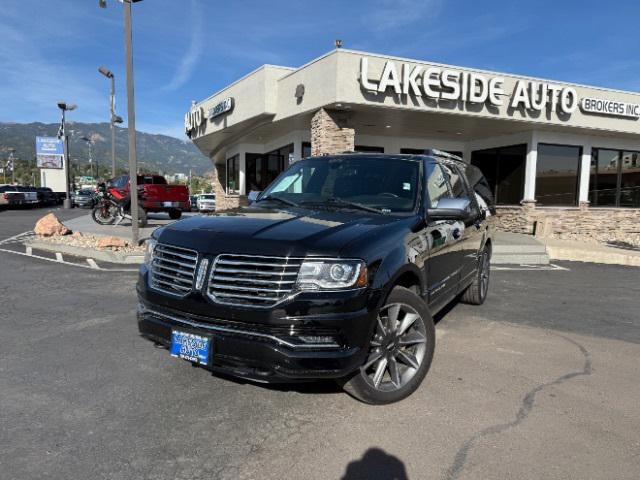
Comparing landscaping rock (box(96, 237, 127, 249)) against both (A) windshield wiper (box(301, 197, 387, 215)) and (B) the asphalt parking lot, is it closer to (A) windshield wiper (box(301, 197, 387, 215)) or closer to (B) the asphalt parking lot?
(B) the asphalt parking lot

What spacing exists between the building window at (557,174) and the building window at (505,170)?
0.64 metres

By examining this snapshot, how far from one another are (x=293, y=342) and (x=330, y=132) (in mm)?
11272

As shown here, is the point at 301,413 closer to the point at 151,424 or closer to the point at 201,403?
the point at 201,403

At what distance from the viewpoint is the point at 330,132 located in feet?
44.0

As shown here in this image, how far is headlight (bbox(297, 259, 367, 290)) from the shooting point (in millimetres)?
2834

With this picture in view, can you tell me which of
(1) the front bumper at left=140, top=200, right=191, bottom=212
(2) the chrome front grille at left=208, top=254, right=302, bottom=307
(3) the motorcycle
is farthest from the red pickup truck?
(2) the chrome front grille at left=208, top=254, right=302, bottom=307

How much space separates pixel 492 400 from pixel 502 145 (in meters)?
16.7

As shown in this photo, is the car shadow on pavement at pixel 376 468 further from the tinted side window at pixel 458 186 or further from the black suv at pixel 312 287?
the tinted side window at pixel 458 186

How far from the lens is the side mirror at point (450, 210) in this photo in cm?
378

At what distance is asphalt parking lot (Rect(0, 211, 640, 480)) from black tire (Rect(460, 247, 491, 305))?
0.91 m

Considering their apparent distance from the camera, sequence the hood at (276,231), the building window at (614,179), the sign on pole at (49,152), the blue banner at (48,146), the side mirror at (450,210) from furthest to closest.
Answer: the sign on pole at (49,152)
the blue banner at (48,146)
the building window at (614,179)
the side mirror at (450,210)
the hood at (276,231)

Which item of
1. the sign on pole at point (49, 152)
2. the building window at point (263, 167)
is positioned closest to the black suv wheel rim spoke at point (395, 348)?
the building window at point (263, 167)

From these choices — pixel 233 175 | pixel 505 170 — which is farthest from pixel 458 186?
pixel 233 175

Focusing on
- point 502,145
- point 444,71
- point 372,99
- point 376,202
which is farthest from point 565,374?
point 502,145
